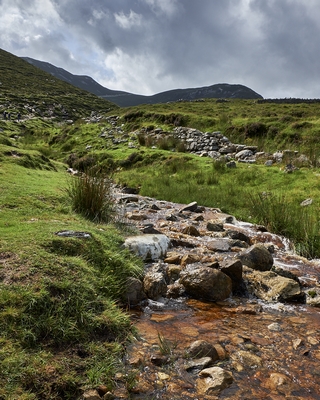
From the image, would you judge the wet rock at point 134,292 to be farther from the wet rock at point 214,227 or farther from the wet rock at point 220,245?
the wet rock at point 214,227

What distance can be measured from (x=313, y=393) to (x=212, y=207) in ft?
26.9

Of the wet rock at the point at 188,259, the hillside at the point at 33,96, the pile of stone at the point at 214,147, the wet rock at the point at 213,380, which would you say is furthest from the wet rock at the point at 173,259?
the hillside at the point at 33,96

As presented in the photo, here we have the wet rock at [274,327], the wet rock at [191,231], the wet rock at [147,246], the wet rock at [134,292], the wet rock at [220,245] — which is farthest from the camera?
the wet rock at [191,231]

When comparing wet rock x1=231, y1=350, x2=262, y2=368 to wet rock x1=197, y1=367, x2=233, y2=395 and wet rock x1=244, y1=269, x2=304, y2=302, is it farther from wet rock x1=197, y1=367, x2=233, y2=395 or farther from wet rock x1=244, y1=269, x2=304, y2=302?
wet rock x1=244, y1=269, x2=304, y2=302

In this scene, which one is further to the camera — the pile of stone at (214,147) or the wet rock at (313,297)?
the pile of stone at (214,147)

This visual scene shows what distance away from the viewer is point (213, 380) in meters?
2.73

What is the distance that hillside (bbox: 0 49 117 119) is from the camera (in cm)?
5078

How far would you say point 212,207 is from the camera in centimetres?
1077

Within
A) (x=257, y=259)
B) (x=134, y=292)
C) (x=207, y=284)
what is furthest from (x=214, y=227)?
(x=134, y=292)

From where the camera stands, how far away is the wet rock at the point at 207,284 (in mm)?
4457

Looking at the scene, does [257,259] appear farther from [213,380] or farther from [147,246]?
[213,380]

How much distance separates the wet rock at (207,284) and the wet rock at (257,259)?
1.01m

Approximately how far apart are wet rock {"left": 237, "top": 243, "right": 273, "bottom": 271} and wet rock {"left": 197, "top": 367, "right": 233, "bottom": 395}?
286 centimetres

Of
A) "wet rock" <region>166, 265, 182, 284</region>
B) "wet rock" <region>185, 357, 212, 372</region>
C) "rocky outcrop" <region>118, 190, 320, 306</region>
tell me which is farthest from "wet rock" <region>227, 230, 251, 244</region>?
"wet rock" <region>185, 357, 212, 372</region>
